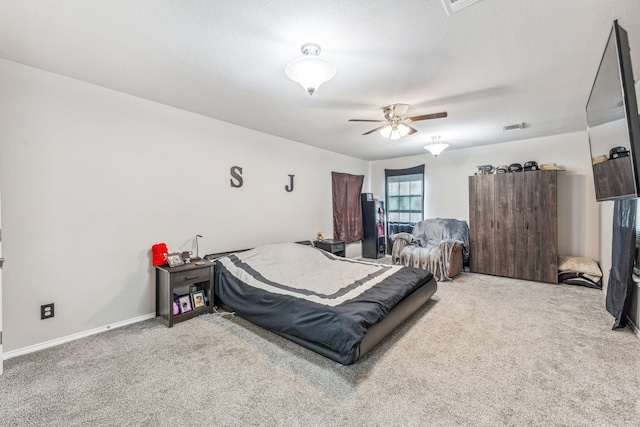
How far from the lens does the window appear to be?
6.22 meters

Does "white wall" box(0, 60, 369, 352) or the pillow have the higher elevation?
"white wall" box(0, 60, 369, 352)

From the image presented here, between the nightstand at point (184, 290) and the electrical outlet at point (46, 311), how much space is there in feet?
2.89

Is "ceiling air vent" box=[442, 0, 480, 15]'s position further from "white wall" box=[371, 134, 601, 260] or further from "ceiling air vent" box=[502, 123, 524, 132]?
"white wall" box=[371, 134, 601, 260]

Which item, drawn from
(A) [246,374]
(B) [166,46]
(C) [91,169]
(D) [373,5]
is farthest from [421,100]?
Result: (C) [91,169]

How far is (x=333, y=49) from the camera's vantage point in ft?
6.93

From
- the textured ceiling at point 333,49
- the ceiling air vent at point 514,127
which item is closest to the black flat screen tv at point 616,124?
the textured ceiling at point 333,49

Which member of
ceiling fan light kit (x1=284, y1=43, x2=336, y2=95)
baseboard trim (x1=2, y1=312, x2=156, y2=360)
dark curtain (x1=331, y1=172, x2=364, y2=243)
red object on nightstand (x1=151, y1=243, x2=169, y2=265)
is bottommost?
baseboard trim (x1=2, y1=312, x2=156, y2=360)

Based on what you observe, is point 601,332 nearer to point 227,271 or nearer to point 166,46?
point 227,271

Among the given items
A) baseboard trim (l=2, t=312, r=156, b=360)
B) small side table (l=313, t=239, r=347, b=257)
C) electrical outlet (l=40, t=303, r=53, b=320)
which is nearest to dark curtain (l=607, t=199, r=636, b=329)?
small side table (l=313, t=239, r=347, b=257)

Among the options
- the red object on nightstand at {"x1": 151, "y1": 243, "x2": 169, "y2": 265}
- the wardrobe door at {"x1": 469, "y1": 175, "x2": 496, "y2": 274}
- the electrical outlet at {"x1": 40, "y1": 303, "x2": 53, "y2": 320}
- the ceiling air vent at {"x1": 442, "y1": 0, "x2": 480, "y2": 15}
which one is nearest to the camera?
the ceiling air vent at {"x1": 442, "y1": 0, "x2": 480, "y2": 15}

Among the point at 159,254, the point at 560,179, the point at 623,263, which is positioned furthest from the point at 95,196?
the point at 560,179

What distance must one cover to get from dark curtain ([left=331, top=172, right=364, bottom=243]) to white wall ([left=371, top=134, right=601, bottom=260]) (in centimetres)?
174

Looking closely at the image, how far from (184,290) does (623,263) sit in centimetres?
479

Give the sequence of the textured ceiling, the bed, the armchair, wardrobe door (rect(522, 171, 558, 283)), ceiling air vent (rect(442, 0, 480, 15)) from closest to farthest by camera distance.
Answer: ceiling air vent (rect(442, 0, 480, 15)) → the textured ceiling → the bed → wardrobe door (rect(522, 171, 558, 283)) → the armchair
